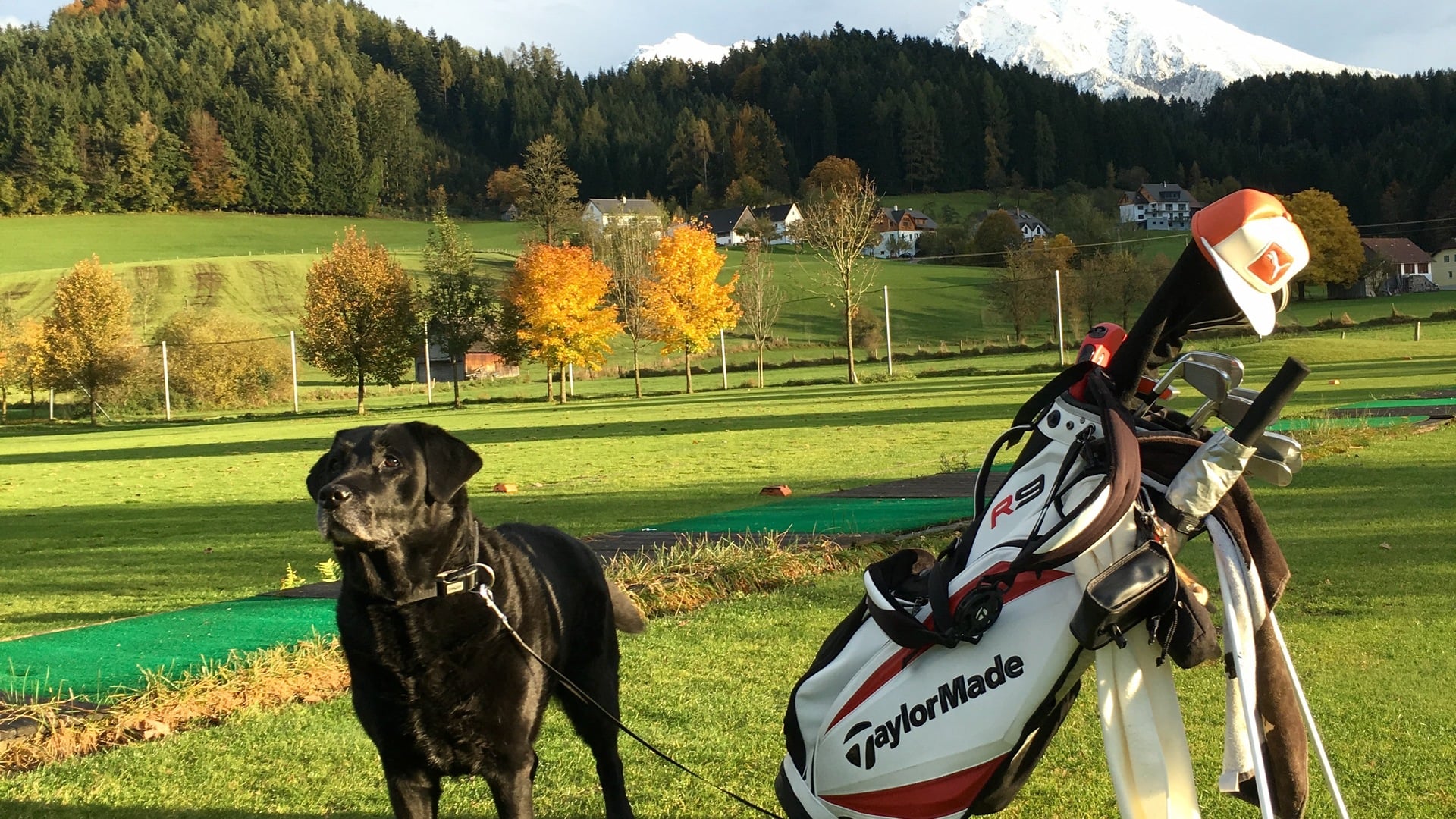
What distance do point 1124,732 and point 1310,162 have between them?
15307 cm

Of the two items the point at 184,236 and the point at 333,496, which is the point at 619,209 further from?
the point at 333,496

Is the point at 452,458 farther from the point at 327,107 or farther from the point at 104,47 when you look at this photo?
the point at 104,47

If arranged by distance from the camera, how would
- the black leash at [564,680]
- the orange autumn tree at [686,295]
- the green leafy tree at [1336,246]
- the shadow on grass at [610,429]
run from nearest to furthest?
the black leash at [564,680]
the shadow on grass at [610,429]
the orange autumn tree at [686,295]
the green leafy tree at [1336,246]

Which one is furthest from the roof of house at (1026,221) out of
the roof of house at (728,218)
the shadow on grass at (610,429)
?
the shadow on grass at (610,429)

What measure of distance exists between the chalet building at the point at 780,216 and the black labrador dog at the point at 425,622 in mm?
134670

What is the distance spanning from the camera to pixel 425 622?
3.79 metres

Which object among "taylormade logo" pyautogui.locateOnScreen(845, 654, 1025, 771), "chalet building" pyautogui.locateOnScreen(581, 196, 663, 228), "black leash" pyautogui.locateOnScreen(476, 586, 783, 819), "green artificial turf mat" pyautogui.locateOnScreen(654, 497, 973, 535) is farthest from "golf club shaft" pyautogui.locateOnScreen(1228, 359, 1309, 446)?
"chalet building" pyautogui.locateOnScreen(581, 196, 663, 228)

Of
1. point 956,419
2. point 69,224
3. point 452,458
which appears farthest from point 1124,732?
point 69,224

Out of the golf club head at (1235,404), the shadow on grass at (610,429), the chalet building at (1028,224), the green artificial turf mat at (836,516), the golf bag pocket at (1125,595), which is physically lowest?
the shadow on grass at (610,429)

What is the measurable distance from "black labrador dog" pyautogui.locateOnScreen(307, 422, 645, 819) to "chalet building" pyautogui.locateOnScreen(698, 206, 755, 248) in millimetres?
128276

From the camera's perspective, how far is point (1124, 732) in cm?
245

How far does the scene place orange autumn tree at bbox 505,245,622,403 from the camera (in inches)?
2233

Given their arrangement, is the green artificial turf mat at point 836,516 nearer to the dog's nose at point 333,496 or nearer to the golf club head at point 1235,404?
the dog's nose at point 333,496

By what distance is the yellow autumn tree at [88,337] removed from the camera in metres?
57.7
